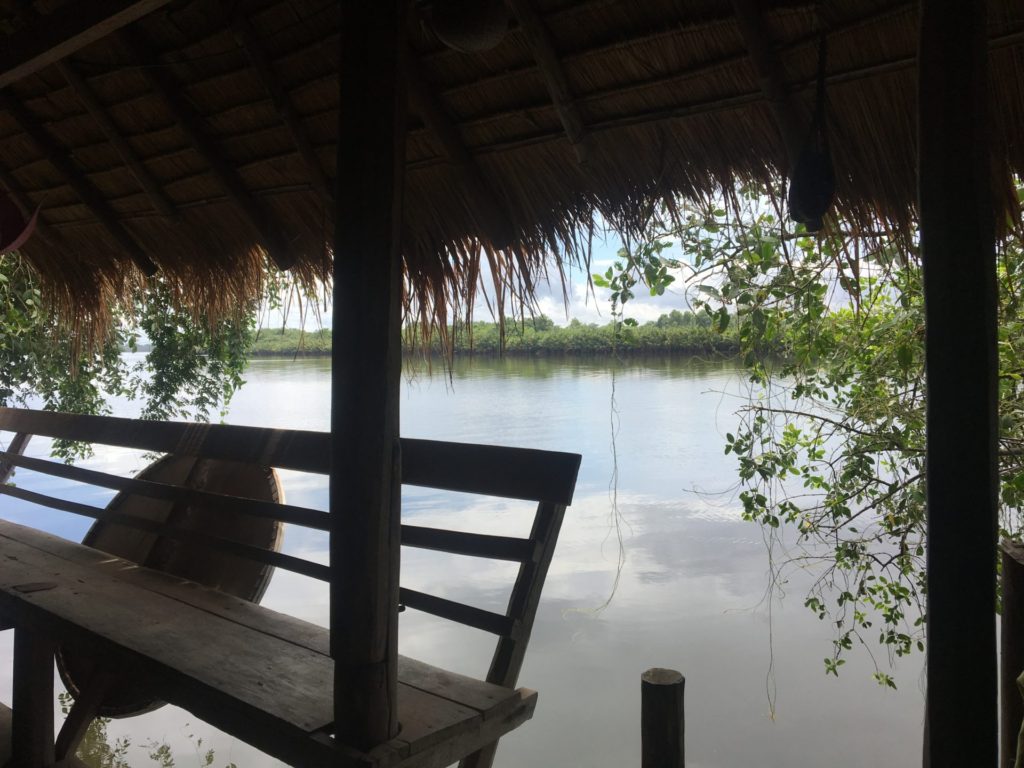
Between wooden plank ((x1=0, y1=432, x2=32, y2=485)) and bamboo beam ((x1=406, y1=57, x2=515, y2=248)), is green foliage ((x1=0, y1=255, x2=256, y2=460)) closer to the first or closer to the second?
wooden plank ((x1=0, y1=432, x2=32, y2=485))

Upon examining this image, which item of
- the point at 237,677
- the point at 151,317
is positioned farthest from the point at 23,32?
the point at 151,317

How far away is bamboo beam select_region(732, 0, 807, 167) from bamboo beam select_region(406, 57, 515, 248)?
2.40ft

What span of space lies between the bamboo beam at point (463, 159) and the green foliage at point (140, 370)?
4.59m

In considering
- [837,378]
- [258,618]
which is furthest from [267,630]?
[837,378]

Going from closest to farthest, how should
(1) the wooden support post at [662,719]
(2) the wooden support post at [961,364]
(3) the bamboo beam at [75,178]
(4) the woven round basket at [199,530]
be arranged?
(2) the wooden support post at [961,364]
(1) the wooden support post at [662,719]
(3) the bamboo beam at [75,178]
(4) the woven round basket at [199,530]

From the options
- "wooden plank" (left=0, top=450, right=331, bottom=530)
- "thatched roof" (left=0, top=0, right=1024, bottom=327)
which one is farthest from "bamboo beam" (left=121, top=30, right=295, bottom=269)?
"wooden plank" (left=0, top=450, right=331, bottom=530)

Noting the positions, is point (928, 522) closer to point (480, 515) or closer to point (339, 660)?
point (339, 660)

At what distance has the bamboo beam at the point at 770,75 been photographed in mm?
1422

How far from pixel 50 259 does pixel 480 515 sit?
8.66 metres

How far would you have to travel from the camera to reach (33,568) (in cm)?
242

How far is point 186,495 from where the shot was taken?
247 centimetres

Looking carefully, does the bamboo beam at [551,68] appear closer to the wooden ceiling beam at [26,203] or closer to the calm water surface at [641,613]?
the calm water surface at [641,613]

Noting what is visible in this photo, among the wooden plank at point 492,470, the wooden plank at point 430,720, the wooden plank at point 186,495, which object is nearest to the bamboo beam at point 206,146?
the wooden plank at point 186,495

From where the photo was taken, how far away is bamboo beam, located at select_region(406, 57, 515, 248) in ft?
6.25
